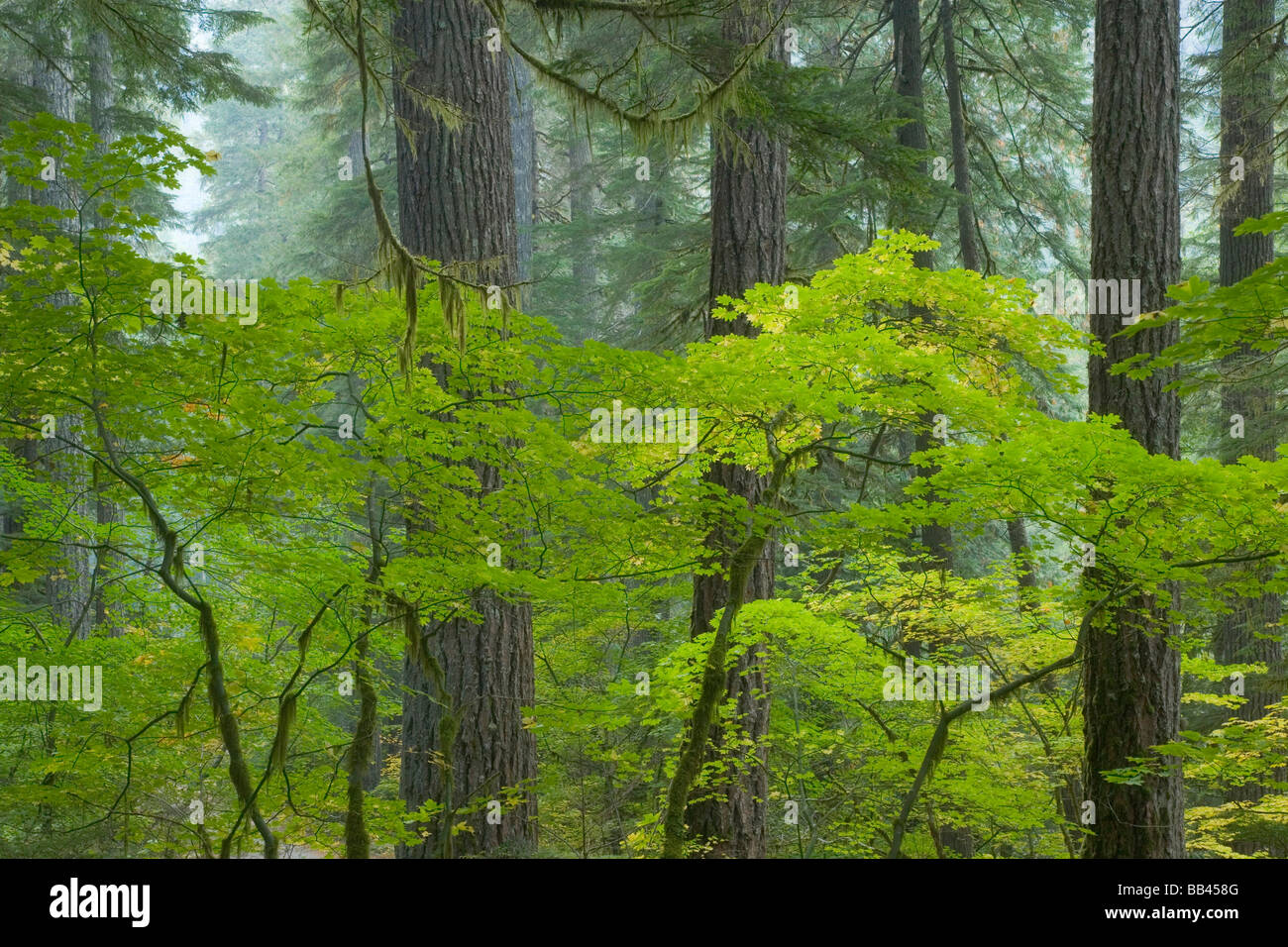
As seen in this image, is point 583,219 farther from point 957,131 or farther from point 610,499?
point 610,499

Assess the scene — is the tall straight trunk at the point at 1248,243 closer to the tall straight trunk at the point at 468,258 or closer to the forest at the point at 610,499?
the forest at the point at 610,499

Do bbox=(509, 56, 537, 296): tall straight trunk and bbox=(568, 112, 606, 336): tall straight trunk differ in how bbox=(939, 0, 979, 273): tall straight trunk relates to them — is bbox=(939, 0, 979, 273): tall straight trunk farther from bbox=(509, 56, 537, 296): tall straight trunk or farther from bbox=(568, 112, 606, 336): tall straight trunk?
bbox=(509, 56, 537, 296): tall straight trunk

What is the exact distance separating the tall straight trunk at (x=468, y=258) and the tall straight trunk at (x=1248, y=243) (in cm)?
728

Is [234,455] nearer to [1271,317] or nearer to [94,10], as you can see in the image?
[94,10]

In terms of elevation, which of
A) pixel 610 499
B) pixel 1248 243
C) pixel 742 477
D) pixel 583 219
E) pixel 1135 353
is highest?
pixel 583 219

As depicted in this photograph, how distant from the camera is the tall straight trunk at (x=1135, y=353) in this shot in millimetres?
5379

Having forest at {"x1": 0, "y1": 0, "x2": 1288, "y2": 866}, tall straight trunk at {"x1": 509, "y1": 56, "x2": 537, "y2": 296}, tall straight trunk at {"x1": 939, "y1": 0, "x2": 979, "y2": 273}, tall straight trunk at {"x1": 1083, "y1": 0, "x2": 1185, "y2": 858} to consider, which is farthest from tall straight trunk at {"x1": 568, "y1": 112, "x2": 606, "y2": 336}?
tall straight trunk at {"x1": 1083, "y1": 0, "x2": 1185, "y2": 858}

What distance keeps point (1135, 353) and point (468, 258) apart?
4346 millimetres

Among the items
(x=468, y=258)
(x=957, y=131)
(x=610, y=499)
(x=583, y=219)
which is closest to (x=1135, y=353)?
(x=610, y=499)

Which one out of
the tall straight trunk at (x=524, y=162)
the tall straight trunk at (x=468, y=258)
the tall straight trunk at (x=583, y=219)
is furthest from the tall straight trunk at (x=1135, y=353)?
the tall straight trunk at (x=524, y=162)

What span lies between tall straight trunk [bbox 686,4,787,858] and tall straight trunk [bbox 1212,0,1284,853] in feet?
17.4

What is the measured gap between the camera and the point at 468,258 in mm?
6562
